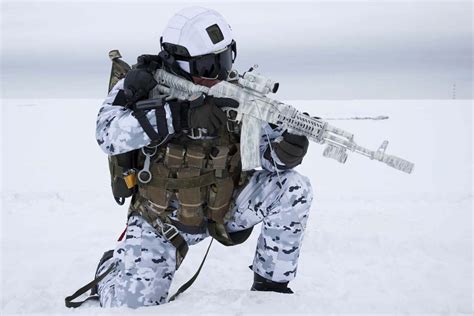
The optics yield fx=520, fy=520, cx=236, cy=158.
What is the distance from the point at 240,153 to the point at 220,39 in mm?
685

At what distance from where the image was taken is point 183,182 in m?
3.12

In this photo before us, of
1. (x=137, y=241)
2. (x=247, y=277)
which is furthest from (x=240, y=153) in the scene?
(x=247, y=277)

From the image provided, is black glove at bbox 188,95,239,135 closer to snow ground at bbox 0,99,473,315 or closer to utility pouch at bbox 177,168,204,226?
utility pouch at bbox 177,168,204,226

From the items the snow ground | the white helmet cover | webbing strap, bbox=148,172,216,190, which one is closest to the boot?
the snow ground

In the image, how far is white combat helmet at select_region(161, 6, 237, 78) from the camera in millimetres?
3021

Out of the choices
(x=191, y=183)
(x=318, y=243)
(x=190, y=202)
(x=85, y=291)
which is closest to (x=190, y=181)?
(x=191, y=183)

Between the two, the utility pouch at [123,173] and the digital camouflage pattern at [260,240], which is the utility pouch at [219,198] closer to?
the digital camouflage pattern at [260,240]

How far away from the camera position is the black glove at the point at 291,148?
9.91 ft

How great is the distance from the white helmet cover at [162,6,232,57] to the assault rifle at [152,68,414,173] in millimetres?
209

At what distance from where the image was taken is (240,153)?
10.3 ft

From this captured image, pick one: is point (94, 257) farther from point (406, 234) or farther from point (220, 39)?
point (406, 234)

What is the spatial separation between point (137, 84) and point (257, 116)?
705mm

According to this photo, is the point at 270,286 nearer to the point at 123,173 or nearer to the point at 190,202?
the point at 190,202

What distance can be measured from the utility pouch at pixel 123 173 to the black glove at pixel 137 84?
39 centimetres
